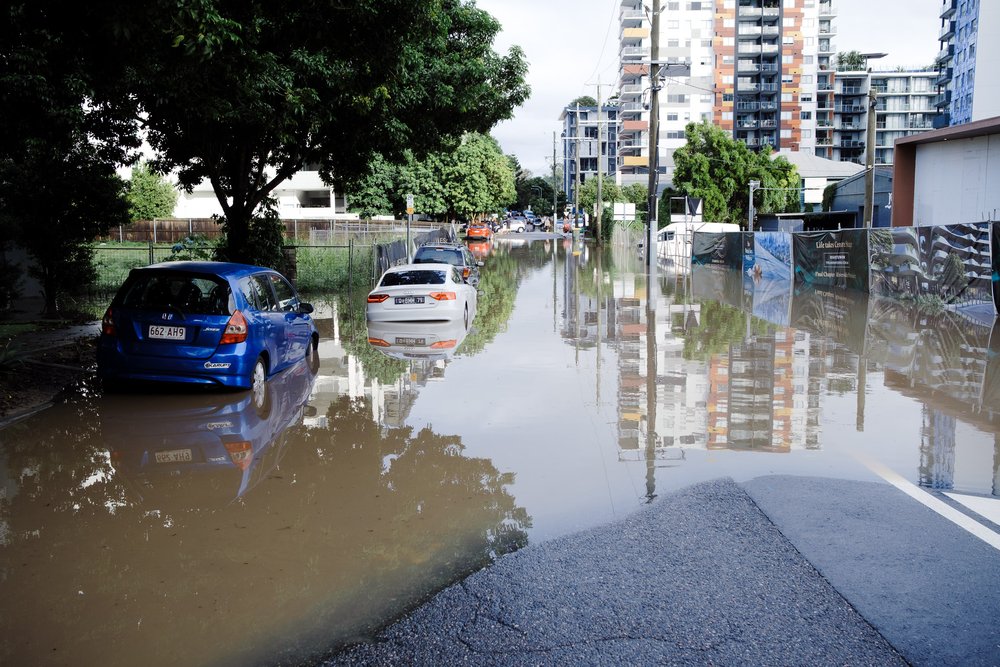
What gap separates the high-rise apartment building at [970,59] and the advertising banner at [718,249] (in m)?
39.2

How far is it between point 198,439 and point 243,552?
3.28 metres

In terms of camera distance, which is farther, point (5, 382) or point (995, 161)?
point (995, 161)

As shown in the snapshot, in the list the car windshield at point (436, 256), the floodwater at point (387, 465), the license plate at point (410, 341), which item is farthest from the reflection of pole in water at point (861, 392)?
the car windshield at point (436, 256)

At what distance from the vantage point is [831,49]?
123m

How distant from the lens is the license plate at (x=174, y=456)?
7984 mm

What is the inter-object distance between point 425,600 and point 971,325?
16324mm

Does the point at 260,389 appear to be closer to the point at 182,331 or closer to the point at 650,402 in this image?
the point at 182,331

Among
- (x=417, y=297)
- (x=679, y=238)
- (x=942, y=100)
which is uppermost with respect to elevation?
(x=942, y=100)

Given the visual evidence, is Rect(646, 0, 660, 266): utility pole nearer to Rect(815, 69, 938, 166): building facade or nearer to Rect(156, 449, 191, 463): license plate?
Rect(156, 449, 191, 463): license plate

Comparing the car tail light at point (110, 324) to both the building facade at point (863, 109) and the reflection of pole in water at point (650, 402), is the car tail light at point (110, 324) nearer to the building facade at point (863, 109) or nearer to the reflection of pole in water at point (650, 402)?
the reflection of pole in water at point (650, 402)

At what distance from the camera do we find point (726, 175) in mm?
68875

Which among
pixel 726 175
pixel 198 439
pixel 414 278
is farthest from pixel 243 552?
pixel 726 175

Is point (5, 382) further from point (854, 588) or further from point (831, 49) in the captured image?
point (831, 49)

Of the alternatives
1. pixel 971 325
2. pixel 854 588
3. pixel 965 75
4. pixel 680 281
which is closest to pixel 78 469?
pixel 854 588
